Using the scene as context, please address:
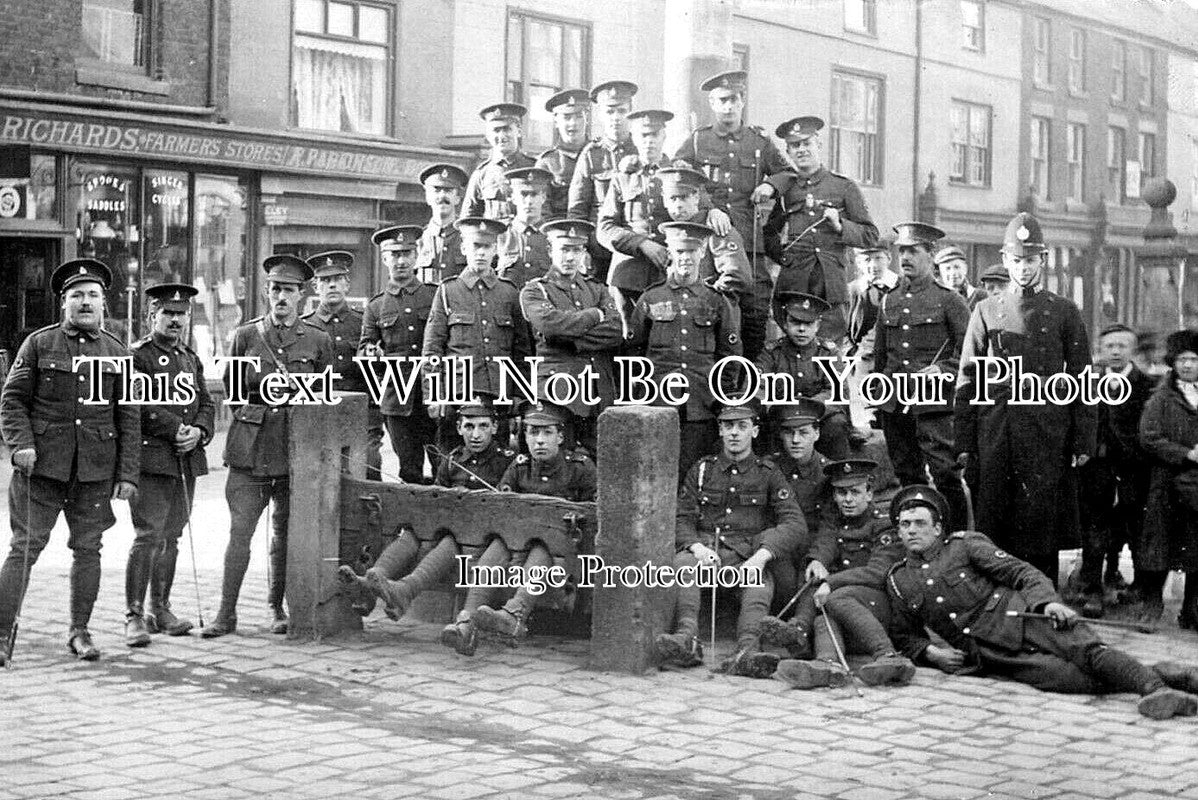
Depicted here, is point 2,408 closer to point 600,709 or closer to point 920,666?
point 600,709

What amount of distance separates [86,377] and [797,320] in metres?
4.21

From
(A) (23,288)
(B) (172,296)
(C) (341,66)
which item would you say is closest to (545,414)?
(B) (172,296)

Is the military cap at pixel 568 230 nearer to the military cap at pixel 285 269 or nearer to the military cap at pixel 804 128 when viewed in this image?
the military cap at pixel 285 269

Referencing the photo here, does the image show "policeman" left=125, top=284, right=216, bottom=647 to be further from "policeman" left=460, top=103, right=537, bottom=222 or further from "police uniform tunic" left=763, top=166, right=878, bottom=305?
"police uniform tunic" left=763, top=166, right=878, bottom=305

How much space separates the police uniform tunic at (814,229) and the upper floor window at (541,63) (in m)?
13.2

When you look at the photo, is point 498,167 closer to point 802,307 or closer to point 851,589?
point 802,307

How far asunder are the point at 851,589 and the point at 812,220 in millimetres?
3288

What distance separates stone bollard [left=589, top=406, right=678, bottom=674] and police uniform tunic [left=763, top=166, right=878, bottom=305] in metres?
2.98

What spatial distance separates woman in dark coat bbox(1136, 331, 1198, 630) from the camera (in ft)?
32.7

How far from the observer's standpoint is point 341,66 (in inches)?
888

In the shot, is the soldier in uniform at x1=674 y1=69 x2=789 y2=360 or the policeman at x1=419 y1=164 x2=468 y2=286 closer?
the soldier in uniform at x1=674 y1=69 x2=789 y2=360

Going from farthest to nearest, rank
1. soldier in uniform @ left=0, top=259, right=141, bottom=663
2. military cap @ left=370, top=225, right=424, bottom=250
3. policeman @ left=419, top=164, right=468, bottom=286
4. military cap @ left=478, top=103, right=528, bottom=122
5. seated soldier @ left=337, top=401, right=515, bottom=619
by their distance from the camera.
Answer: military cap @ left=478, top=103, right=528, bottom=122 → policeman @ left=419, top=164, right=468, bottom=286 → military cap @ left=370, top=225, right=424, bottom=250 → seated soldier @ left=337, top=401, right=515, bottom=619 → soldier in uniform @ left=0, top=259, right=141, bottom=663

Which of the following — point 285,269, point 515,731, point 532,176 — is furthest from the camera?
point 532,176

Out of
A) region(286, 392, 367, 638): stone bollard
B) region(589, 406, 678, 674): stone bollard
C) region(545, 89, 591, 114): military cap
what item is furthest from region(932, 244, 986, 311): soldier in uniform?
region(286, 392, 367, 638): stone bollard
